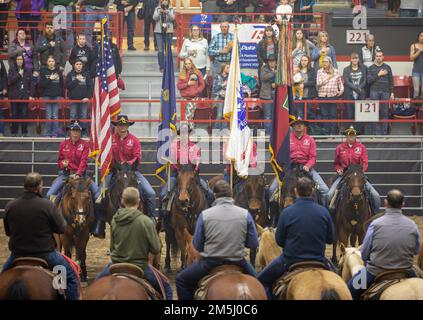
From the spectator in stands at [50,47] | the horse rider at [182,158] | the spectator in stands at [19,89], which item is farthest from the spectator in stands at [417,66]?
the spectator in stands at [19,89]

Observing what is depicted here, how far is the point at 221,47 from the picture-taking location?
31828mm

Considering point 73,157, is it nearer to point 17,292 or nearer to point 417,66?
point 17,292

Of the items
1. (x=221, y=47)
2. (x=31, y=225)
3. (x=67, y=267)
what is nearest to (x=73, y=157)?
(x=67, y=267)

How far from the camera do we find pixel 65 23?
107 feet

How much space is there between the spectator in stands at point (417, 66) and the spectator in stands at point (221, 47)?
5120 mm

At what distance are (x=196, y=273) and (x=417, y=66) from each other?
1790 centimetres

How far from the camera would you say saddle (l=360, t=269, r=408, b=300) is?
15203 millimetres

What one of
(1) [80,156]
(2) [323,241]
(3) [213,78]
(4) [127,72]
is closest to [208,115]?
(3) [213,78]

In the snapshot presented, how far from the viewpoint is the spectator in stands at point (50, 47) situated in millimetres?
31031

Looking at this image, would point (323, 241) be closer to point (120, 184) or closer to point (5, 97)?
point (120, 184)

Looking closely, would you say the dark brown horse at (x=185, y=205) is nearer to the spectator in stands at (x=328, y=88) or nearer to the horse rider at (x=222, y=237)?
the horse rider at (x=222, y=237)

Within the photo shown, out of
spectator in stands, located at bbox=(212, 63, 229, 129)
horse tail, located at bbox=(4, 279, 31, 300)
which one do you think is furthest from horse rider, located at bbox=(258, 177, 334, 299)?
spectator in stands, located at bbox=(212, 63, 229, 129)

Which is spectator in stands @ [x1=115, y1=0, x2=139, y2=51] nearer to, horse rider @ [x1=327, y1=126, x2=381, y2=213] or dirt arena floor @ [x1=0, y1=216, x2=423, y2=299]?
dirt arena floor @ [x1=0, y1=216, x2=423, y2=299]

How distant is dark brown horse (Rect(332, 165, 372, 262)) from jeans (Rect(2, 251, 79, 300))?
8.15 m
